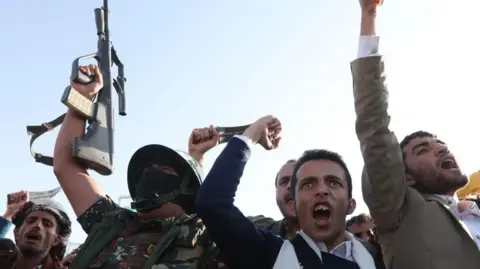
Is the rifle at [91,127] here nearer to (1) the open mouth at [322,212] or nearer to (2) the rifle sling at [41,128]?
(2) the rifle sling at [41,128]

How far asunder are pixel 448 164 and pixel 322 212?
114 cm

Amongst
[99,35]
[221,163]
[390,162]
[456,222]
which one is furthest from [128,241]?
[99,35]

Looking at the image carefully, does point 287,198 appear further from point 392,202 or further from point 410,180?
point 392,202

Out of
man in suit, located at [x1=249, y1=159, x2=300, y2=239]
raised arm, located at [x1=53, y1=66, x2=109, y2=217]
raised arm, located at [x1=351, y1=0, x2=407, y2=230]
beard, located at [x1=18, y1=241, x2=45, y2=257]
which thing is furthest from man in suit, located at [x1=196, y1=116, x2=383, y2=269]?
beard, located at [x1=18, y1=241, x2=45, y2=257]

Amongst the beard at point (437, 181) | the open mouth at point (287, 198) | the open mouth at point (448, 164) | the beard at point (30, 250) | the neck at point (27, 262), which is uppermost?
the open mouth at point (448, 164)

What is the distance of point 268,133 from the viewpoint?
3.09 m

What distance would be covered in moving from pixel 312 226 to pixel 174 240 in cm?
87

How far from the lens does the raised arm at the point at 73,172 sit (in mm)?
3510

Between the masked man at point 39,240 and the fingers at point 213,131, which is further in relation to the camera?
the masked man at point 39,240

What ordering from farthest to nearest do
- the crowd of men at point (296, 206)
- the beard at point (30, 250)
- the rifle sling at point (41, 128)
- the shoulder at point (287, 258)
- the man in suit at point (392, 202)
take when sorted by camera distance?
1. the rifle sling at point (41, 128)
2. the beard at point (30, 250)
3. the man in suit at point (392, 202)
4. the crowd of men at point (296, 206)
5. the shoulder at point (287, 258)

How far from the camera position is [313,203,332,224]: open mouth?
8.72ft

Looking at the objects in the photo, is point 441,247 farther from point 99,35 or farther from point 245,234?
point 99,35

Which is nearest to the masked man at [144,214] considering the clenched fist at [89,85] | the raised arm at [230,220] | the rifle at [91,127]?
the rifle at [91,127]

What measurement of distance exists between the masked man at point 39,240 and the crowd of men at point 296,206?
4cm
